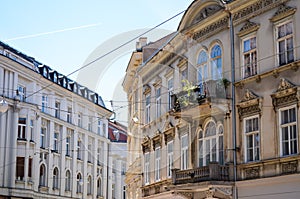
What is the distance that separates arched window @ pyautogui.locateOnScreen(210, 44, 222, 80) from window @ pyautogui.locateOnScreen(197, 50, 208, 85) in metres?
0.57

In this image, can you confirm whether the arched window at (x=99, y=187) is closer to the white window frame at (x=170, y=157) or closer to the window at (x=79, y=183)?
the window at (x=79, y=183)

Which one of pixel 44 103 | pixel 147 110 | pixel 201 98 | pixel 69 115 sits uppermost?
pixel 44 103

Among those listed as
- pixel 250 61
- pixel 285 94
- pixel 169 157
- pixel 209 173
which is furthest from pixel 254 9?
pixel 169 157

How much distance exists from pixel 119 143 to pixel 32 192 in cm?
1913

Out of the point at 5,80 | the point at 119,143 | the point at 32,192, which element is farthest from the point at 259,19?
the point at 119,143

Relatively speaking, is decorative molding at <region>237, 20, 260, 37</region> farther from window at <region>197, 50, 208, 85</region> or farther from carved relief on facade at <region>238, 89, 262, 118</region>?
window at <region>197, 50, 208, 85</region>

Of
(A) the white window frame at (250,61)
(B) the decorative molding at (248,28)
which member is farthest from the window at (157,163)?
(B) the decorative molding at (248,28)

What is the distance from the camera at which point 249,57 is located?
21000mm

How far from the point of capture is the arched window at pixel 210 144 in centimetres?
2228

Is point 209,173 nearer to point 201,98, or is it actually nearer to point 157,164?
point 201,98

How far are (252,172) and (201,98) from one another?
368 cm

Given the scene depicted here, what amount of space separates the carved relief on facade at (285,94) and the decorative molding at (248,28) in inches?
96.5

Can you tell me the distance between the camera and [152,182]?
30.2 meters

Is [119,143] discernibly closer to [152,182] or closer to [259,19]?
[152,182]
